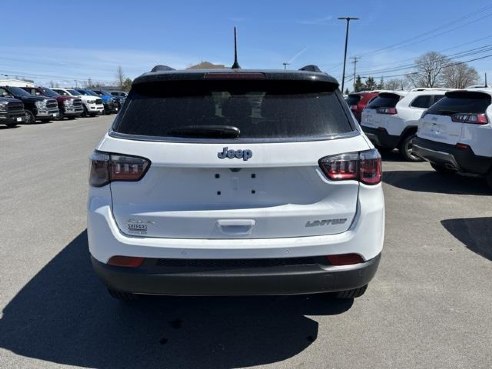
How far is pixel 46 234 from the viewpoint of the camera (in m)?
5.31

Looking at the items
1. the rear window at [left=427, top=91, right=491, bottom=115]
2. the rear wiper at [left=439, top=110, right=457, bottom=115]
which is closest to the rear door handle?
the rear window at [left=427, top=91, right=491, bottom=115]

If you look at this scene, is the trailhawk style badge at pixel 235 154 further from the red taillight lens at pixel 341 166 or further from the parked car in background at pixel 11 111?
the parked car in background at pixel 11 111

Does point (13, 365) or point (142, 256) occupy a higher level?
point (142, 256)

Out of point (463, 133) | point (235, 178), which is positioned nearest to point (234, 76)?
point (235, 178)

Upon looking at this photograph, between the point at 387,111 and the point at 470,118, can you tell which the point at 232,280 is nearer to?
the point at 470,118

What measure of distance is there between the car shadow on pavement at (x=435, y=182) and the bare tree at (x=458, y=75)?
78916 mm

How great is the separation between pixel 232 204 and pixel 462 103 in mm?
6582

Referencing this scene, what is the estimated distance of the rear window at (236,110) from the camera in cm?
274

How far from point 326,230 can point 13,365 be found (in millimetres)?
2148

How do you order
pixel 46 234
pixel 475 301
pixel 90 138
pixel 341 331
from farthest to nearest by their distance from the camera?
pixel 90 138 → pixel 46 234 → pixel 475 301 → pixel 341 331

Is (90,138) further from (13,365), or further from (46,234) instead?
(13,365)

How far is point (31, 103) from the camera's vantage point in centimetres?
2305

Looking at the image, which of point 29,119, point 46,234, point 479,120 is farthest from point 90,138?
point 479,120

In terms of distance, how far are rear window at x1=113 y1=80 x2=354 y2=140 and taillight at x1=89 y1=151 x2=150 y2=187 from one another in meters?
0.19
